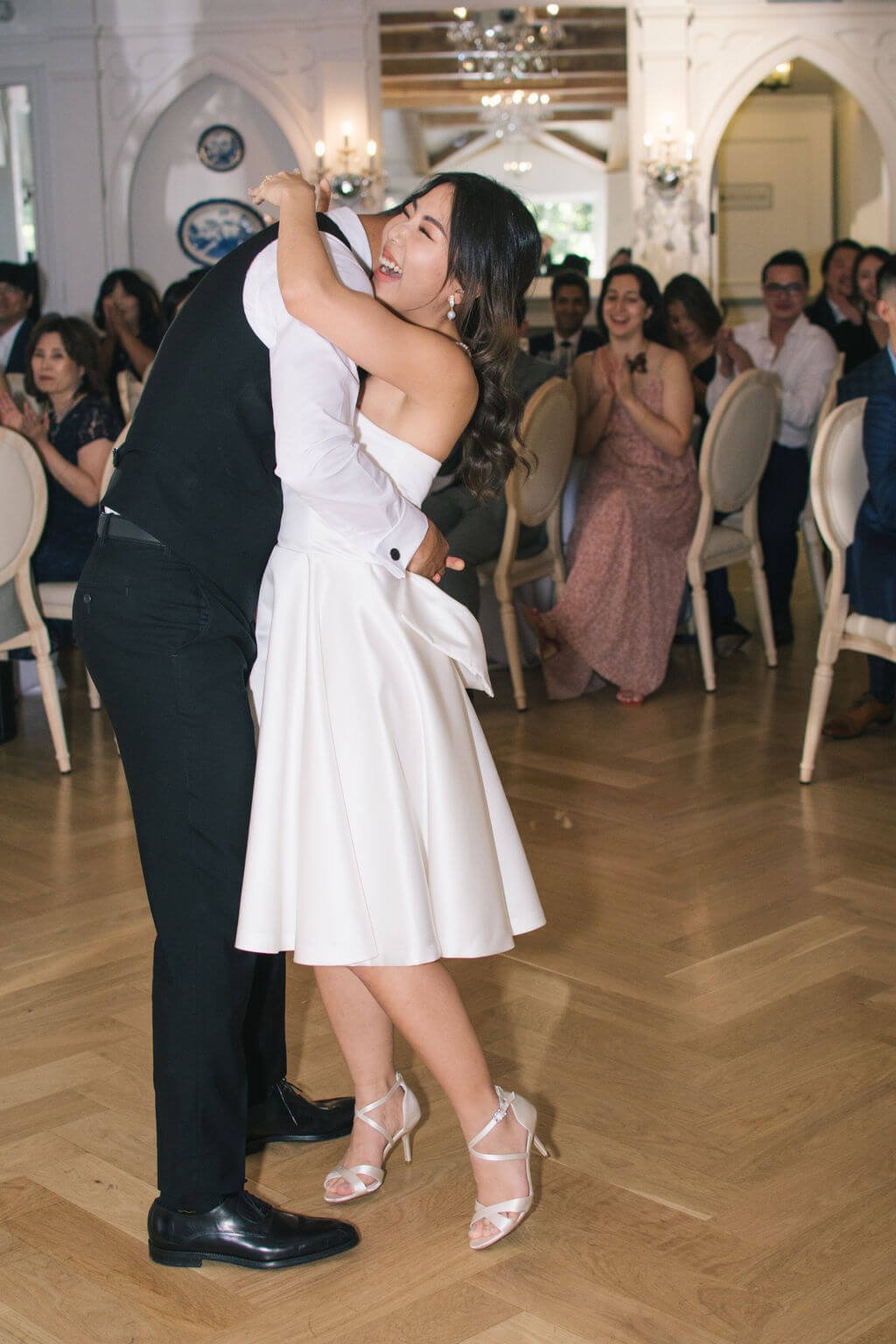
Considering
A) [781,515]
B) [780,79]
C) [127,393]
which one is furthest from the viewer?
[780,79]

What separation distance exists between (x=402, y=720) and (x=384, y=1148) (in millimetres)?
655

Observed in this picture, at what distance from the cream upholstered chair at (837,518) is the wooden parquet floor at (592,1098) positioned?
0.27 m

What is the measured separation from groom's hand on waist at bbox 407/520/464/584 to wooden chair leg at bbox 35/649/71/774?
8.59 ft

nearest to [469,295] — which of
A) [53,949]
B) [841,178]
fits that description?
[53,949]

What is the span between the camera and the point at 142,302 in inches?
286

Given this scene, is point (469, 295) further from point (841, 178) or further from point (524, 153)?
point (524, 153)

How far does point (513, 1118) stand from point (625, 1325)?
28cm

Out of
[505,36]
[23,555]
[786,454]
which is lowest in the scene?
[23,555]

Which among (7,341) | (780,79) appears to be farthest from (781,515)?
(780,79)

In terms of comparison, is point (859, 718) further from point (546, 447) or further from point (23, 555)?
point (23, 555)

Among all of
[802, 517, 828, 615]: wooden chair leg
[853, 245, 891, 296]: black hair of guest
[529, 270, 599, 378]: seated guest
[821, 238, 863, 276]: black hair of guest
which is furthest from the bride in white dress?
[821, 238, 863, 276]: black hair of guest

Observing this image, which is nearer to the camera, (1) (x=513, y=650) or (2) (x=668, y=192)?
(1) (x=513, y=650)

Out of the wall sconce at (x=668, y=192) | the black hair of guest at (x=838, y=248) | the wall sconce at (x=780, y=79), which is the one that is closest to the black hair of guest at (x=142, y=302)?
the black hair of guest at (x=838, y=248)

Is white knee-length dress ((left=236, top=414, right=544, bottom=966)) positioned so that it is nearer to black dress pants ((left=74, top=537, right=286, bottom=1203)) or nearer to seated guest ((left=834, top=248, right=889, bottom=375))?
black dress pants ((left=74, top=537, right=286, bottom=1203))
